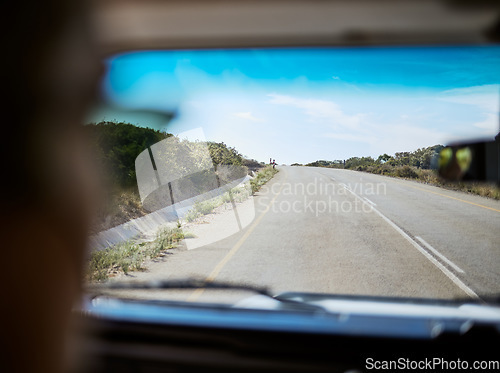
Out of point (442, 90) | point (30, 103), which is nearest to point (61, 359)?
point (30, 103)

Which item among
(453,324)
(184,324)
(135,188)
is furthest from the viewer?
(135,188)

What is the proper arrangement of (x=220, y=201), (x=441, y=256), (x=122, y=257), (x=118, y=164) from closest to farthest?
(x=122, y=257) < (x=441, y=256) < (x=118, y=164) < (x=220, y=201)

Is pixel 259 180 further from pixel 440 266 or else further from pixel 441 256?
pixel 440 266

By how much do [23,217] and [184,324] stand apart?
1857mm

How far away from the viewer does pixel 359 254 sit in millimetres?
7426

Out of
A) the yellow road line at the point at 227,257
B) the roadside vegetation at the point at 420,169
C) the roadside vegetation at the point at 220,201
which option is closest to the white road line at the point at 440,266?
the roadside vegetation at the point at 420,169

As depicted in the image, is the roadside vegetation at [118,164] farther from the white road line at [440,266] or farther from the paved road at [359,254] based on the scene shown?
the white road line at [440,266]

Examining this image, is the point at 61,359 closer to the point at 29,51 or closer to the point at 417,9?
the point at 29,51

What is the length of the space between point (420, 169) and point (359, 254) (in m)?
1.88

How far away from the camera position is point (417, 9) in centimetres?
340

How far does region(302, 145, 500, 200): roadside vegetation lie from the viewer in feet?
10.2

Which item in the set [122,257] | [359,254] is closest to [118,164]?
[122,257]

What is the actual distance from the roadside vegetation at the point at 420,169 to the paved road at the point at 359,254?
133 centimetres

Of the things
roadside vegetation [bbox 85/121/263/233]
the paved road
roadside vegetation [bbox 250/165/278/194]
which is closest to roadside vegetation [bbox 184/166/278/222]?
roadside vegetation [bbox 250/165/278/194]
